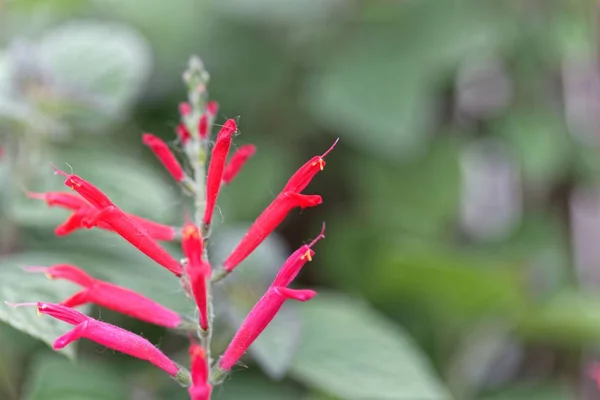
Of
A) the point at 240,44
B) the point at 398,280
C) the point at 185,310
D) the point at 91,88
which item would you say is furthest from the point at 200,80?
the point at 240,44

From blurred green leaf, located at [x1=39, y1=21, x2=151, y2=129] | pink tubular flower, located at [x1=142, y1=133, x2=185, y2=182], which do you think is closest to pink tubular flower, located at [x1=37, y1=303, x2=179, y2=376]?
pink tubular flower, located at [x1=142, y1=133, x2=185, y2=182]

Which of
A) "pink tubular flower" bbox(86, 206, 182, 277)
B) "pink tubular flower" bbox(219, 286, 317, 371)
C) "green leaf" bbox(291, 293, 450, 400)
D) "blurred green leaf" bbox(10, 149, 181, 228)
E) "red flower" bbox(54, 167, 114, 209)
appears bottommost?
"green leaf" bbox(291, 293, 450, 400)

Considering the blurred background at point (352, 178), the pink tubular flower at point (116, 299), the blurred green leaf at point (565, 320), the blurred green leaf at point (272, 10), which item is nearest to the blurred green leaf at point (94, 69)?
the blurred background at point (352, 178)

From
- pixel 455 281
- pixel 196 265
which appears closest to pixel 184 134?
pixel 196 265

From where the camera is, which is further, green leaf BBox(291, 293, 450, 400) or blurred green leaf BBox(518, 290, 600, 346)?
blurred green leaf BBox(518, 290, 600, 346)

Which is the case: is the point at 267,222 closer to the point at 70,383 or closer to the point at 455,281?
the point at 70,383

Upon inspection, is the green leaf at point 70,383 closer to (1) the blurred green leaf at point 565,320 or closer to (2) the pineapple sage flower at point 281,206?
(2) the pineapple sage flower at point 281,206

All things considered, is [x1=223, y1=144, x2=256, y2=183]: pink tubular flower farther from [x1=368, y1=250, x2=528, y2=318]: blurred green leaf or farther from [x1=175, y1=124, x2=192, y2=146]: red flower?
[x1=368, y1=250, x2=528, y2=318]: blurred green leaf

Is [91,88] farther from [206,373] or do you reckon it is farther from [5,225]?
[206,373]
